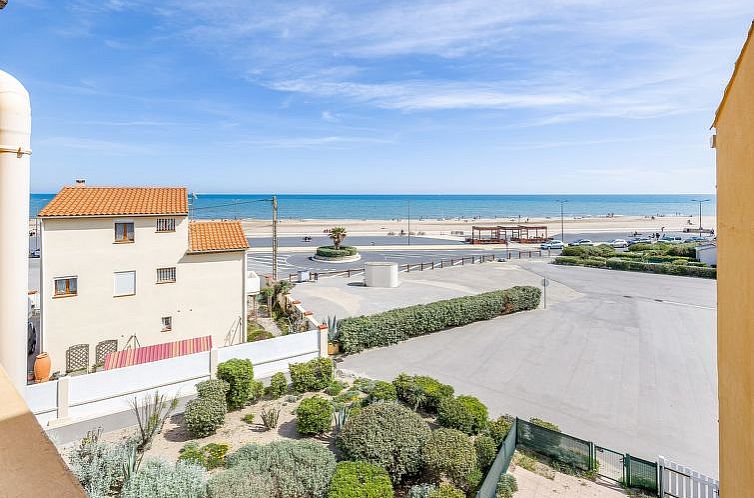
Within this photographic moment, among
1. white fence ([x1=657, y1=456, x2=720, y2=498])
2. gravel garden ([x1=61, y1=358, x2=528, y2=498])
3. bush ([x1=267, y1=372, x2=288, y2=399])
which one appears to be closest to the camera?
gravel garden ([x1=61, y1=358, x2=528, y2=498])

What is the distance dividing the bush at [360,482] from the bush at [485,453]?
266 cm

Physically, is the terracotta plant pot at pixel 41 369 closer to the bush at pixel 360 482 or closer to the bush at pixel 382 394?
the bush at pixel 382 394

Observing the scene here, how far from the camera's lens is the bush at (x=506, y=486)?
924 centimetres

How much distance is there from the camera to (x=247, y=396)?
536 inches

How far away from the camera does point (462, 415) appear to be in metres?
11.6

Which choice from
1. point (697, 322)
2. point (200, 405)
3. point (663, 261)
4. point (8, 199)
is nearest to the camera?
point (8, 199)

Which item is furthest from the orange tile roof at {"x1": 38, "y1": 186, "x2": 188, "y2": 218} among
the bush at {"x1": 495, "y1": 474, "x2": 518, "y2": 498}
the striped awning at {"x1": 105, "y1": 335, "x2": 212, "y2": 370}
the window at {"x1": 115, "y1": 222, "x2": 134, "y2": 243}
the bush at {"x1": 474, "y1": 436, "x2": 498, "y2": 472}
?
the bush at {"x1": 495, "y1": 474, "x2": 518, "y2": 498}

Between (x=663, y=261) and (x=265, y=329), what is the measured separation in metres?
36.5

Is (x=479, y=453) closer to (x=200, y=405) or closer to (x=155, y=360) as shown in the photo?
(x=200, y=405)

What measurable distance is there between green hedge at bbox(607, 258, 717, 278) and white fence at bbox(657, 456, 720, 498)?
1206 inches

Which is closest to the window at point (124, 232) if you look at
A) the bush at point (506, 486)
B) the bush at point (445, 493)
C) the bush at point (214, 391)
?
the bush at point (214, 391)

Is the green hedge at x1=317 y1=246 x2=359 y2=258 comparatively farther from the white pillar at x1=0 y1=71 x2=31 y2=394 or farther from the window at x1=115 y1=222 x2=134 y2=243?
the white pillar at x1=0 y1=71 x2=31 y2=394

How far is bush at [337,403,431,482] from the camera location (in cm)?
945

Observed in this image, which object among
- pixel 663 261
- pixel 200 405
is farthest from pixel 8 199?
pixel 663 261
